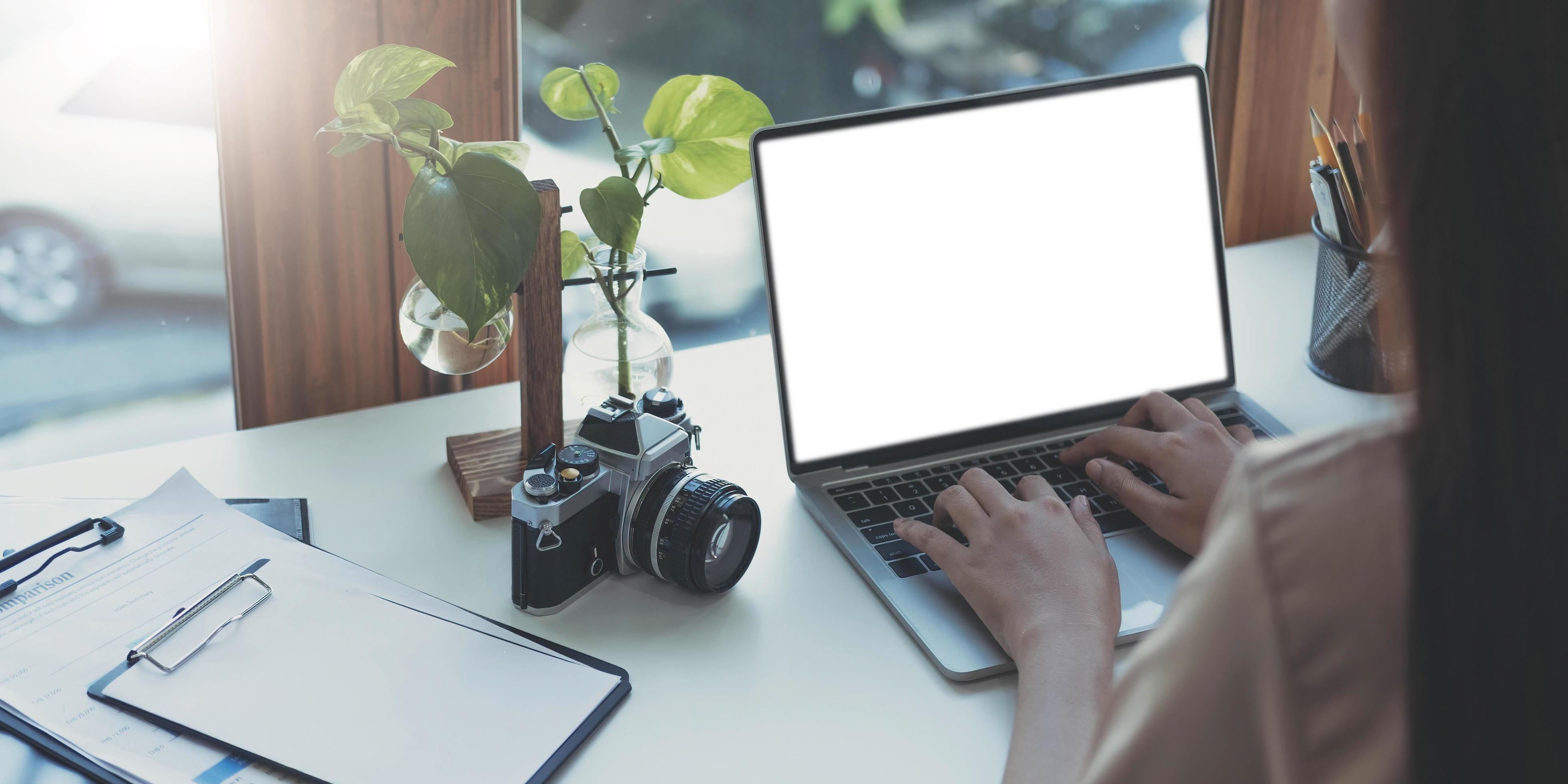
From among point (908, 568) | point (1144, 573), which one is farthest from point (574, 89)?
point (1144, 573)

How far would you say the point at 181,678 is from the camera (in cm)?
63

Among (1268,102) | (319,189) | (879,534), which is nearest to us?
(879,534)

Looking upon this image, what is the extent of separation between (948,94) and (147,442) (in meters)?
1.04

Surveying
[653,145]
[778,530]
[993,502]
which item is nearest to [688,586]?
[778,530]

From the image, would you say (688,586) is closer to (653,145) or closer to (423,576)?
(423,576)

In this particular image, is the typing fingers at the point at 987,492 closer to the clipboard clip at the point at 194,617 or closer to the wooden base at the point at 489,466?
the wooden base at the point at 489,466

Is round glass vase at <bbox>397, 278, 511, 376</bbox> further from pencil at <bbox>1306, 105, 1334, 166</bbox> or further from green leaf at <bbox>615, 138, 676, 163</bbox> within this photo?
pencil at <bbox>1306, 105, 1334, 166</bbox>

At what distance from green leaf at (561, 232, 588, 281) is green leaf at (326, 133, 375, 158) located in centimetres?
17

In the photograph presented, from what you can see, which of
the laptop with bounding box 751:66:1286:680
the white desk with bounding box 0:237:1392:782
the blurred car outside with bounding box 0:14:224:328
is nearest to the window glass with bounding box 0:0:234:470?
the blurred car outside with bounding box 0:14:224:328

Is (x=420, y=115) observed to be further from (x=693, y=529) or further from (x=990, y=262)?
(x=990, y=262)

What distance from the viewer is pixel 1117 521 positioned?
0.81 meters

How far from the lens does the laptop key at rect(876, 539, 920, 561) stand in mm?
781

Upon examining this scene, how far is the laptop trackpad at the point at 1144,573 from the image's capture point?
2.35 ft

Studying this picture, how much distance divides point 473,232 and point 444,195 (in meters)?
0.03
